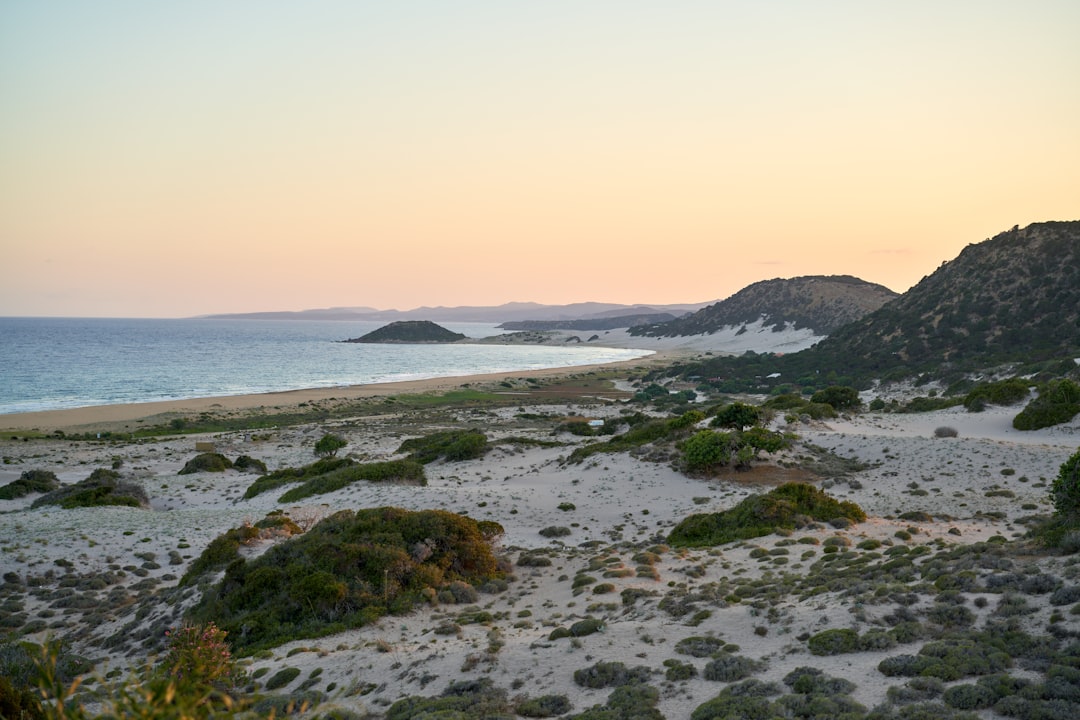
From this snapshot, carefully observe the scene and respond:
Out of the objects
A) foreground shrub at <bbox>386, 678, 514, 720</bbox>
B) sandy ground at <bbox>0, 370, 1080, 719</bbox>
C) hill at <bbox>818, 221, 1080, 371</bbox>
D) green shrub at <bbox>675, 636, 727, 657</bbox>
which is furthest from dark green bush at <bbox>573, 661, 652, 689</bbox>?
hill at <bbox>818, 221, 1080, 371</bbox>

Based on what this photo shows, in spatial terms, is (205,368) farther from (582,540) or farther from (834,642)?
(834,642)

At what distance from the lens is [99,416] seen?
195 ft

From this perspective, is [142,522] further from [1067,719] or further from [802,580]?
[1067,719]

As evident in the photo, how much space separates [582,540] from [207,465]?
24563 mm

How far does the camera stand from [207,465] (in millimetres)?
36188

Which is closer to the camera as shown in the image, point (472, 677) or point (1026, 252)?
point (472, 677)

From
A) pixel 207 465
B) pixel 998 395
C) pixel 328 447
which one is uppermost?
pixel 998 395

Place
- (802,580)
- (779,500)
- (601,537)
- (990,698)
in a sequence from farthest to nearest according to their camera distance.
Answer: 1. (601,537)
2. (779,500)
3. (802,580)
4. (990,698)

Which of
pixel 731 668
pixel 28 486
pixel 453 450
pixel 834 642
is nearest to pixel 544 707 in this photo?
pixel 731 668

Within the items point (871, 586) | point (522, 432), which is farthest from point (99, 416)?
point (871, 586)

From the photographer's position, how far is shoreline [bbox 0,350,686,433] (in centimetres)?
5509

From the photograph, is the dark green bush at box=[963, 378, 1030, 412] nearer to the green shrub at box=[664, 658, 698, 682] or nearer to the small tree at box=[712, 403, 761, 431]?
the small tree at box=[712, 403, 761, 431]

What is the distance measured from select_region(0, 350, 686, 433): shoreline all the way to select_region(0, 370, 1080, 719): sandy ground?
15680mm

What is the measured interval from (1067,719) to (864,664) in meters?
2.42
